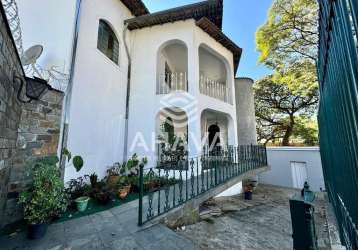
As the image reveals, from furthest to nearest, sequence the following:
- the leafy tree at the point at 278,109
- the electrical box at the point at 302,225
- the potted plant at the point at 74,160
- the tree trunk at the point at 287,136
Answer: the tree trunk at the point at 287,136 → the leafy tree at the point at 278,109 → the potted plant at the point at 74,160 → the electrical box at the point at 302,225

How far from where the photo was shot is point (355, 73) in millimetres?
965

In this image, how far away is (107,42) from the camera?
22.1 feet

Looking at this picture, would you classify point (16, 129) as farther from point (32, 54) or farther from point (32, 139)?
point (32, 54)

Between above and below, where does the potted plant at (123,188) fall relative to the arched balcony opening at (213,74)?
below

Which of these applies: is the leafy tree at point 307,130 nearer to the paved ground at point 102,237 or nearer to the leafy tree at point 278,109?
the leafy tree at point 278,109

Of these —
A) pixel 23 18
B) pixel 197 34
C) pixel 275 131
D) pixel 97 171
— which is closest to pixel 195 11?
pixel 197 34

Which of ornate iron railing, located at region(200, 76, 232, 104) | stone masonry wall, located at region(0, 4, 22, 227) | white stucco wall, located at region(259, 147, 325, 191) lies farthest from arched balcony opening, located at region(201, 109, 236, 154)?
stone masonry wall, located at region(0, 4, 22, 227)

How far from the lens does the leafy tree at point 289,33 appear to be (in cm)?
805

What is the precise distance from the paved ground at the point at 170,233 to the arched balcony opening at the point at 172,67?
5.15m

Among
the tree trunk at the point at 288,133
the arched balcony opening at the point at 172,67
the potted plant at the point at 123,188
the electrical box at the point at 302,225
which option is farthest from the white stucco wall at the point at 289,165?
the electrical box at the point at 302,225

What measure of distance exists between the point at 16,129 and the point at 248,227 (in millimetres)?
6154

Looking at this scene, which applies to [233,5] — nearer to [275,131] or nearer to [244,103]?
[244,103]

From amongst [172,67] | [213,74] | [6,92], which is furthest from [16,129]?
[213,74]

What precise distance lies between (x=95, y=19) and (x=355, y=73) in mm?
7005
